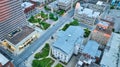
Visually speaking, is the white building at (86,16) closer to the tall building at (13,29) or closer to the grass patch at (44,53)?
the grass patch at (44,53)

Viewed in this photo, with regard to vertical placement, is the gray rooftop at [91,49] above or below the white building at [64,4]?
below

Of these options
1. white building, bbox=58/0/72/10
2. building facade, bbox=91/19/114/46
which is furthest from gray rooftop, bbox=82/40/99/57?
white building, bbox=58/0/72/10

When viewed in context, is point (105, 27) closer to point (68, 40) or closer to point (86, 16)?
point (86, 16)

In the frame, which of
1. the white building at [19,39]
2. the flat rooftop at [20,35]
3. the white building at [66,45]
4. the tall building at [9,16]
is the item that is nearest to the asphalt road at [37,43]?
the white building at [19,39]

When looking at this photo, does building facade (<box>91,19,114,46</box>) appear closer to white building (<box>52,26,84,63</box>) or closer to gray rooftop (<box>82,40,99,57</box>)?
gray rooftop (<box>82,40,99,57</box>)

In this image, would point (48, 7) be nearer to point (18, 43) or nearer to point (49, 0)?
point (49, 0)

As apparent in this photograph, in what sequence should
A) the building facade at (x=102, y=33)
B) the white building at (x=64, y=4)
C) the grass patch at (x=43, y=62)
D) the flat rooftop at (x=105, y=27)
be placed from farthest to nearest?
1. the white building at (x=64, y=4)
2. the flat rooftop at (x=105, y=27)
3. the building facade at (x=102, y=33)
4. the grass patch at (x=43, y=62)
